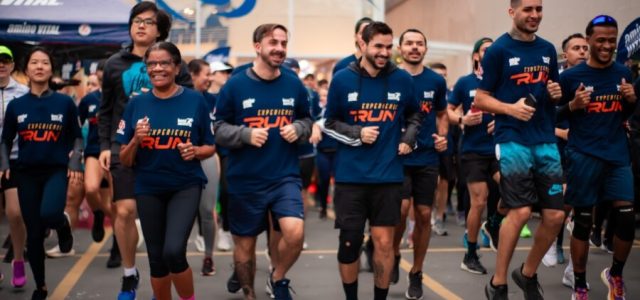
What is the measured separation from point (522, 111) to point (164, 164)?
243 cm

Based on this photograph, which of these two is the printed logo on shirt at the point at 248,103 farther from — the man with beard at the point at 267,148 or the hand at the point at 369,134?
the hand at the point at 369,134

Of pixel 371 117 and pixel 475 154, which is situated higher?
pixel 371 117

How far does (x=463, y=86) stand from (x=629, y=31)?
5.73ft

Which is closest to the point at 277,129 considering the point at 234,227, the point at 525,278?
the point at 234,227

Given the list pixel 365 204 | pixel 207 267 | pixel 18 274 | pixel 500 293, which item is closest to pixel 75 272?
pixel 18 274

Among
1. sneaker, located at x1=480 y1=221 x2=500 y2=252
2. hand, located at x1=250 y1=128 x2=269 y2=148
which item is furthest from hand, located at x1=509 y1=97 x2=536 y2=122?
sneaker, located at x1=480 y1=221 x2=500 y2=252

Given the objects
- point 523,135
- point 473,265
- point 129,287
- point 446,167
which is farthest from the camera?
point 446,167

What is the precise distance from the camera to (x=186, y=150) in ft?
19.6

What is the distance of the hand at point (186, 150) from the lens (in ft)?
19.5

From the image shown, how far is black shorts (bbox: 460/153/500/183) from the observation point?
8.88 metres

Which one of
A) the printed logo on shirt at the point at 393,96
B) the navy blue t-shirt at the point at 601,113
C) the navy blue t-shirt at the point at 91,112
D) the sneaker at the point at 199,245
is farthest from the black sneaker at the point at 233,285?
the navy blue t-shirt at the point at 601,113

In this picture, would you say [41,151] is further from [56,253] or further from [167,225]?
[56,253]

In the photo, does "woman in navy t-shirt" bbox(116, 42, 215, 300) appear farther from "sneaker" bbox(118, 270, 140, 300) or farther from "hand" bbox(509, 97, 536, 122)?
"hand" bbox(509, 97, 536, 122)

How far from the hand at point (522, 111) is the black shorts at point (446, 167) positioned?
6302mm
